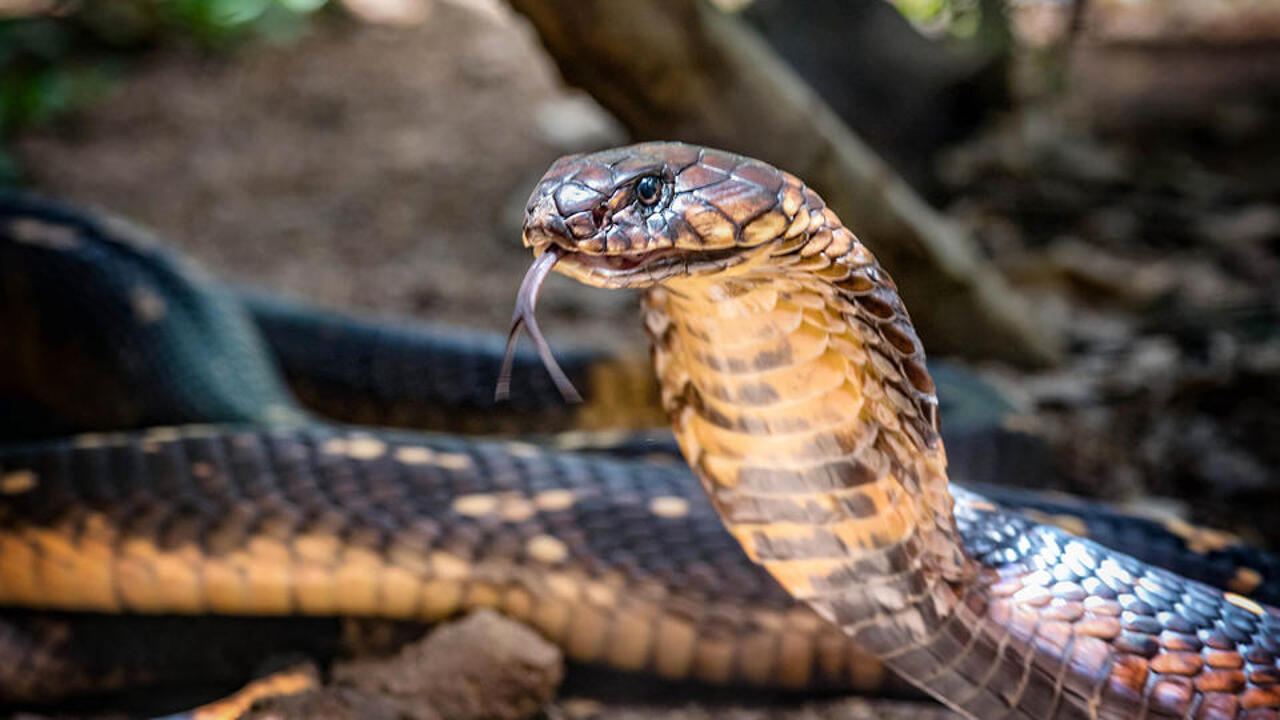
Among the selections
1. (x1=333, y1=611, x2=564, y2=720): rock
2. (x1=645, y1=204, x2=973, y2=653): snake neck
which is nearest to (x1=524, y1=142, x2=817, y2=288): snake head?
(x1=645, y1=204, x2=973, y2=653): snake neck

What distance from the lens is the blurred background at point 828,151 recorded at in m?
3.97

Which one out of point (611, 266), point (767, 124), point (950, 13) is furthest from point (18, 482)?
point (950, 13)

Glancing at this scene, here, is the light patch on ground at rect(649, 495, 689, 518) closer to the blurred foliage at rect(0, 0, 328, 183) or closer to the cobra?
the cobra

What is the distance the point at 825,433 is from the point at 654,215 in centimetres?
47

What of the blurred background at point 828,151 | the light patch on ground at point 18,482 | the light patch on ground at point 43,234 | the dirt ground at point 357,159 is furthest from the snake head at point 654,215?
the dirt ground at point 357,159

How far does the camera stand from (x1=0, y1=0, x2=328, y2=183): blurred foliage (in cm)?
721

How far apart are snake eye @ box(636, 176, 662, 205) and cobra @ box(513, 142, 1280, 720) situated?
5.4 inches

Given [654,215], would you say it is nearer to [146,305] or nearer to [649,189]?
[649,189]

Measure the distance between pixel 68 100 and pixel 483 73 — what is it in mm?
2530

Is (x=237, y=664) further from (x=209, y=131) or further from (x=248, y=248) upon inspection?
(x=209, y=131)

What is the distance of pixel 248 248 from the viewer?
5.99 metres

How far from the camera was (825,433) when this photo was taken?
176 centimetres

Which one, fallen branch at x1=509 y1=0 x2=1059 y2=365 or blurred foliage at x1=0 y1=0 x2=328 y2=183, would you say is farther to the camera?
blurred foliage at x1=0 y1=0 x2=328 y2=183

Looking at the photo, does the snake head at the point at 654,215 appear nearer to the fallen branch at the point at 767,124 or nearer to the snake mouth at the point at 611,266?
the snake mouth at the point at 611,266
